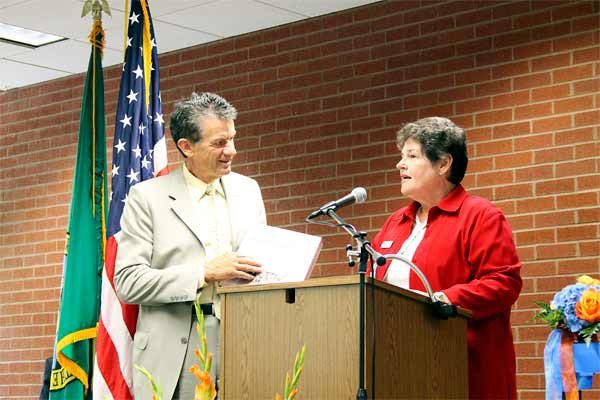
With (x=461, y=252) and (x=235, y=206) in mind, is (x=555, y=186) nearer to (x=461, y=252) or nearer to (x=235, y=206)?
(x=461, y=252)

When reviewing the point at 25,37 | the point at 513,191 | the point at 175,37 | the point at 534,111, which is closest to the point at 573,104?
the point at 534,111

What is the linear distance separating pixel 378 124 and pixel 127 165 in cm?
204

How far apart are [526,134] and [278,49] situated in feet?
6.23

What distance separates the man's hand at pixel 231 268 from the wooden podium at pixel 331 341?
26cm

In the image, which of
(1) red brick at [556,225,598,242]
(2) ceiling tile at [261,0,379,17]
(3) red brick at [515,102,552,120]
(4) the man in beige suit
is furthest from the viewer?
(2) ceiling tile at [261,0,379,17]

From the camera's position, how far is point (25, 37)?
6883mm

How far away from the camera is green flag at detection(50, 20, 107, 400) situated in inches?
179

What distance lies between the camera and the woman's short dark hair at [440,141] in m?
3.63

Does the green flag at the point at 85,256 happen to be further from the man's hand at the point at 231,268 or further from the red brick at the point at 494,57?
the red brick at the point at 494,57

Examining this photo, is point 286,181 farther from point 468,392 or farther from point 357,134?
point 468,392

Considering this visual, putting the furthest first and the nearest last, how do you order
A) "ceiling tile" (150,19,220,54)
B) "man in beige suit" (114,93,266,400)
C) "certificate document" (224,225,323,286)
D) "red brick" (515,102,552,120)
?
"ceiling tile" (150,19,220,54), "red brick" (515,102,552,120), "man in beige suit" (114,93,266,400), "certificate document" (224,225,323,286)

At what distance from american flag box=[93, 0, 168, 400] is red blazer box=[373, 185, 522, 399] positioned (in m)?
1.31

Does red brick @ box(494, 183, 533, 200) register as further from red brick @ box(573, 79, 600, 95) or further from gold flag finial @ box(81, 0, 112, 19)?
gold flag finial @ box(81, 0, 112, 19)

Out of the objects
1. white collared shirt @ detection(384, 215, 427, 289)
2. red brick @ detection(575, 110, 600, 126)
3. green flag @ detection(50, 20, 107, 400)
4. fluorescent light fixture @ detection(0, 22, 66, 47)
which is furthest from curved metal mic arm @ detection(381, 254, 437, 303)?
fluorescent light fixture @ detection(0, 22, 66, 47)
